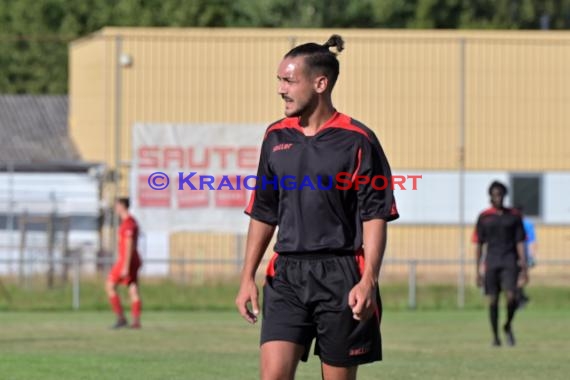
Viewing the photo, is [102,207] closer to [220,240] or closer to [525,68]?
[220,240]

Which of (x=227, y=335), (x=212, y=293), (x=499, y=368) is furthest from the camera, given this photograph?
(x=212, y=293)

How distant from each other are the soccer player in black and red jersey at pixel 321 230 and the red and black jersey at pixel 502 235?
1130 centimetres

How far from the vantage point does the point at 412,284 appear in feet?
93.1

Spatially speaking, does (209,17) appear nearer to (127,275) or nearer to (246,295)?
(127,275)

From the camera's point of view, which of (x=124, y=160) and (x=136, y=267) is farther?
(x=124, y=160)

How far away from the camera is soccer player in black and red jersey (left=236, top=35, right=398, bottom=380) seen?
7355 mm

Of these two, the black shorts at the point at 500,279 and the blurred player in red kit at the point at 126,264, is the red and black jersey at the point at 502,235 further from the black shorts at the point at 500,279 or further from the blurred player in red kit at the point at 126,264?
the blurred player in red kit at the point at 126,264

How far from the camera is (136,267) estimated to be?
→ 2188 centimetres

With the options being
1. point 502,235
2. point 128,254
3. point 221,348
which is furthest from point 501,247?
point 128,254

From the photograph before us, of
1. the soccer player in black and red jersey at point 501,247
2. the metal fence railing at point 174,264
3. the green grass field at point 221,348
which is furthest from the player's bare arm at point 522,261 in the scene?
the metal fence railing at point 174,264

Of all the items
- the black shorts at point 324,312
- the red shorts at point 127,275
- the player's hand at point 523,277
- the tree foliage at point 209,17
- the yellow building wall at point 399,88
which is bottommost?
the red shorts at point 127,275

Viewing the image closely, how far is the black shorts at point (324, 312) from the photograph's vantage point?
7379mm

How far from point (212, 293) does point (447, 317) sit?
5187 mm

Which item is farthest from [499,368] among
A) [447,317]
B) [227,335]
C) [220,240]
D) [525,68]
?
[525,68]
